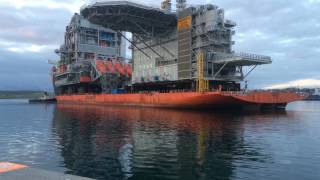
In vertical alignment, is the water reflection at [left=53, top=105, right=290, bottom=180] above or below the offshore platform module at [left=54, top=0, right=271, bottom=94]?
below

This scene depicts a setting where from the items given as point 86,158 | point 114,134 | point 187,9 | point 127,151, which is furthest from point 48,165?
point 187,9

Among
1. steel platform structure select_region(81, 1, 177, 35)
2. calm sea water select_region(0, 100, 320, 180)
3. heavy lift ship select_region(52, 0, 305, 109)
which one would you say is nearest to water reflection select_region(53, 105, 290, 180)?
calm sea water select_region(0, 100, 320, 180)

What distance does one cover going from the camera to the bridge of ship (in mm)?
58906

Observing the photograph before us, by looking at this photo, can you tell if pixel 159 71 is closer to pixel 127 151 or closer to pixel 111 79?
pixel 111 79

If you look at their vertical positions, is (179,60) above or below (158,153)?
above

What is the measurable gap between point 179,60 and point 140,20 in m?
9.95

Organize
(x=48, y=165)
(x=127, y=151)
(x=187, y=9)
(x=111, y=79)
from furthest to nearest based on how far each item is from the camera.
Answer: (x=111, y=79) < (x=187, y=9) < (x=127, y=151) < (x=48, y=165)

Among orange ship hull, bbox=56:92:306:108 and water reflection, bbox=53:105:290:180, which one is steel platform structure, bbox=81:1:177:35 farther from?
water reflection, bbox=53:105:290:180

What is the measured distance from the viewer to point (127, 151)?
20750 mm

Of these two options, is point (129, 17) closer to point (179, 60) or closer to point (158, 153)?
point (179, 60)

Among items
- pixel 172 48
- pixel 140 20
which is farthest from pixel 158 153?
pixel 172 48

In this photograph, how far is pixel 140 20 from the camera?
213ft

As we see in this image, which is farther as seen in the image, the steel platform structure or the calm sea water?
the steel platform structure

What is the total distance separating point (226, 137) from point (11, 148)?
14.5 meters
